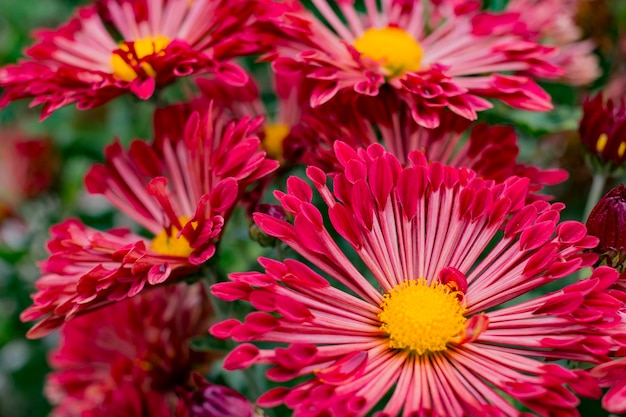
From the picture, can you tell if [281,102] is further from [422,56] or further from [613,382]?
[613,382]

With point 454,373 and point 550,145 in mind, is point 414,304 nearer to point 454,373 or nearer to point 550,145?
point 454,373

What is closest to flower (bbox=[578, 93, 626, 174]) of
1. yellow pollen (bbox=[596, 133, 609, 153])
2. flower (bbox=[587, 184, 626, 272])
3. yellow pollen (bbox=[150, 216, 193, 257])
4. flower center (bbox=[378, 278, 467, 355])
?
yellow pollen (bbox=[596, 133, 609, 153])

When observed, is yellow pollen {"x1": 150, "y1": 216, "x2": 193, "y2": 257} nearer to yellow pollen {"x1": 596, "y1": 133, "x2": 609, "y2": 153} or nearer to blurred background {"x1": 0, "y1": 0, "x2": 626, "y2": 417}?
blurred background {"x1": 0, "y1": 0, "x2": 626, "y2": 417}

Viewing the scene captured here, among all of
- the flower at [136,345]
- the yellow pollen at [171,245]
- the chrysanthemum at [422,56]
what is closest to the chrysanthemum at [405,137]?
the chrysanthemum at [422,56]

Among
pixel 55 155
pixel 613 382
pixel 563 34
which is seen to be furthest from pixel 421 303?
pixel 55 155

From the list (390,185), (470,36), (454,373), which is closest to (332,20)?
(470,36)
